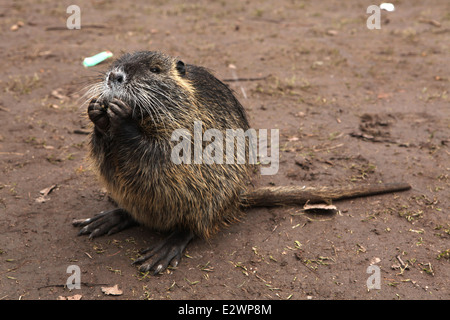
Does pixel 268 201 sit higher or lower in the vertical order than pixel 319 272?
higher

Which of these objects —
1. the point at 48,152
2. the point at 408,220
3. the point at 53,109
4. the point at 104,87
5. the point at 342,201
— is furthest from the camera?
the point at 53,109

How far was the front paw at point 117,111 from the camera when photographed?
108 inches

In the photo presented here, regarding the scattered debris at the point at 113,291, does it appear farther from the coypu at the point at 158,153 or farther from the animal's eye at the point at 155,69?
the animal's eye at the point at 155,69

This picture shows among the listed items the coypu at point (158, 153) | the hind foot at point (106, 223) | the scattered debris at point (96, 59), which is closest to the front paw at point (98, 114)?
the coypu at point (158, 153)

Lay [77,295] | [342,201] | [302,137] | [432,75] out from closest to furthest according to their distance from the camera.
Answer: [77,295] < [342,201] < [302,137] < [432,75]

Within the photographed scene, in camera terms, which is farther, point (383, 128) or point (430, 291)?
point (383, 128)

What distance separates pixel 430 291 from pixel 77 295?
2130 mm

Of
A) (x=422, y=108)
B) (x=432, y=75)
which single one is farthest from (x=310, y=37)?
(x=422, y=108)

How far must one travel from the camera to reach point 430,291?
8.96ft

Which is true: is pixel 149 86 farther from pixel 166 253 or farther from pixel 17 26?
pixel 17 26

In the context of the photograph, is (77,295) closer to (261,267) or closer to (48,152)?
(261,267)

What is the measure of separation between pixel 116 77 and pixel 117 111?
0.80 feet

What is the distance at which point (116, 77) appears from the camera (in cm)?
283

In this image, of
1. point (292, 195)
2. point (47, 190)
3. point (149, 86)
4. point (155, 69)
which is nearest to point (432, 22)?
point (292, 195)
